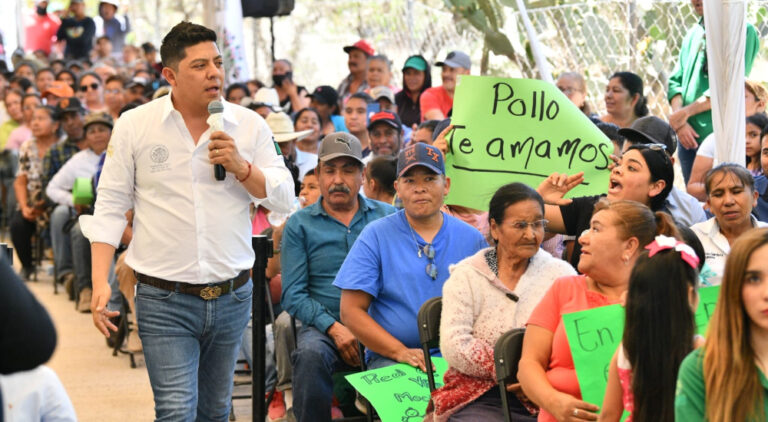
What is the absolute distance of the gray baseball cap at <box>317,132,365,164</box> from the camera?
639 centimetres

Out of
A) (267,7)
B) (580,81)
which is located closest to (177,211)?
(580,81)

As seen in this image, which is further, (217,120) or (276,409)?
(276,409)

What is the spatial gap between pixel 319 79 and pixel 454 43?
22.3 feet

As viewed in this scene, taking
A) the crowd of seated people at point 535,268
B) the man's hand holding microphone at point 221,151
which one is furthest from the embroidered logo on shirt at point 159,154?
the crowd of seated people at point 535,268

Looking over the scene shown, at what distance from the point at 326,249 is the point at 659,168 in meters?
1.88

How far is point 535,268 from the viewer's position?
5074 mm

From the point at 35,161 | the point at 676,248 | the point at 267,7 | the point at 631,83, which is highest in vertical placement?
the point at 267,7

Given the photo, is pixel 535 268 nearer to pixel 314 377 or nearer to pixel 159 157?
pixel 314 377

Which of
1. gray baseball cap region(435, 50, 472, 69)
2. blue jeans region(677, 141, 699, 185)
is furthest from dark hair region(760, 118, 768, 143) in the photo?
gray baseball cap region(435, 50, 472, 69)

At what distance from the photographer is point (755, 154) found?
Answer: 22.5ft

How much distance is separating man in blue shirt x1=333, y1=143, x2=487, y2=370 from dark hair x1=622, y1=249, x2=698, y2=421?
6.67ft

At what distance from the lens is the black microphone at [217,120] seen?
15.1ft

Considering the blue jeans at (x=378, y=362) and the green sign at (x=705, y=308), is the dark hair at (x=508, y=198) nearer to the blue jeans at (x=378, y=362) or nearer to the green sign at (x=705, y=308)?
the blue jeans at (x=378, y=362)

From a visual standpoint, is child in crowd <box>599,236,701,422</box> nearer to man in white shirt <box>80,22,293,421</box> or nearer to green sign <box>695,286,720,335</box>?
green sign <box>695,286,720,335</box>
